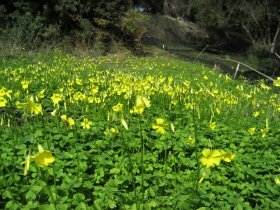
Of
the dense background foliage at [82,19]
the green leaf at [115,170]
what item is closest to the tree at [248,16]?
the dense background foliage at [82,19]

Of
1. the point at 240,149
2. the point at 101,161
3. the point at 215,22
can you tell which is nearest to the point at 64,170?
the point at 101,161

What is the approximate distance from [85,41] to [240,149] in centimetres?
1305

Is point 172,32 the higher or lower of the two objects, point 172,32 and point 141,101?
the lower

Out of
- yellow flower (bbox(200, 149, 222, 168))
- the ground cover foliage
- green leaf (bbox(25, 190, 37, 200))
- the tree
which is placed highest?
yellow flower (bbox(200, 149, 222, 168))

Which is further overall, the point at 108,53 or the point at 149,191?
the point at 108,53

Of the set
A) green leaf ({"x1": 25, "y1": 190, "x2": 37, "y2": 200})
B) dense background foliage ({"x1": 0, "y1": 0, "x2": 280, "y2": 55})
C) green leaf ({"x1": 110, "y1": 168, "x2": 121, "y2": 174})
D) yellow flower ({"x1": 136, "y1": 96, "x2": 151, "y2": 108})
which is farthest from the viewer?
dense background foliage ({"x1": 0, "y1": 0, "x2": 280, "y2": 55})

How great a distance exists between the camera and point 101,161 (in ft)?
9.78

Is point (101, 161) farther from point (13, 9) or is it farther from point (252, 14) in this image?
point (252, 14)

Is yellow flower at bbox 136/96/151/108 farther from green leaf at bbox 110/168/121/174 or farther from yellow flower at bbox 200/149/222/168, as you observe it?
green leaf at bbox 110/168/121/174

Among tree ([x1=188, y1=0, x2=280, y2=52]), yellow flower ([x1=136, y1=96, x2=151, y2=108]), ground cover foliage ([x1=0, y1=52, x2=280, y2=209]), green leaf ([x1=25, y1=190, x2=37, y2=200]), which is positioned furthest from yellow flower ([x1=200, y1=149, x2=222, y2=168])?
tree ([x1=188, y1=0, x2=280, y2=52])

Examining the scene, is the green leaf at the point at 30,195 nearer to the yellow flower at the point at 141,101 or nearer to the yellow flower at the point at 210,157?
the yellow flower at the point at 141,101

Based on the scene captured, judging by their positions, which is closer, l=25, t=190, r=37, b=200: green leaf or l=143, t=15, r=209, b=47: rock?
l=25, t=190, r=37, b=200: green leaf

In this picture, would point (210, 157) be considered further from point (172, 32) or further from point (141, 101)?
point (172, 32)

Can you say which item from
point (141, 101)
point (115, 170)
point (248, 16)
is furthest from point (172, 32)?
point (141, 101)
